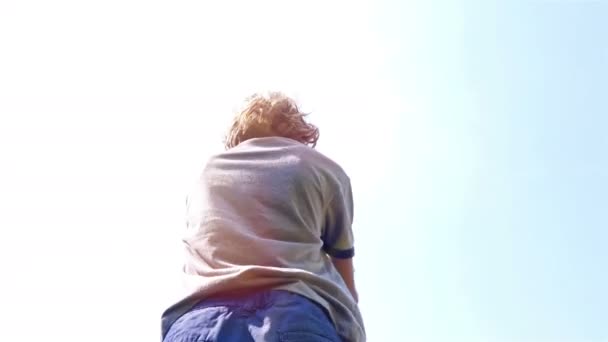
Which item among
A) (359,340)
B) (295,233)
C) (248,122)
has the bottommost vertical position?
(359,340)

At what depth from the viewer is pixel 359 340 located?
7.40 ft

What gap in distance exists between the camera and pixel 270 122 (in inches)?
108

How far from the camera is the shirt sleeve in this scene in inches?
99.7

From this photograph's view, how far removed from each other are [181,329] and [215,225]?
35 centimetres

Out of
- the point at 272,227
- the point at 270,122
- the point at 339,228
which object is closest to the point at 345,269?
the point at 339,228

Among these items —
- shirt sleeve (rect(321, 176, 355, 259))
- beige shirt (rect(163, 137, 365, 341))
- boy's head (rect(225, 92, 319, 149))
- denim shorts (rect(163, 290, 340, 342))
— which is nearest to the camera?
denim shorts (rect(163, 290, 340, 342))

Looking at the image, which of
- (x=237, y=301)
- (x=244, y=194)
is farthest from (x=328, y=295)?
(x=244, y=194)

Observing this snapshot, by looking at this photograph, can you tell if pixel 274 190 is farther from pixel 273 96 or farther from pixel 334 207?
pixel 273 96

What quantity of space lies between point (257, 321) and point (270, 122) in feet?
3.05

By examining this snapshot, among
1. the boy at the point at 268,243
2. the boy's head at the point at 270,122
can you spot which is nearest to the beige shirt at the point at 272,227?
the boy at the point at 268,243

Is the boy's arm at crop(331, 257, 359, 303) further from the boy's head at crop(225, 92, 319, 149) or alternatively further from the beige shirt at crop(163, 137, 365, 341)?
the boy's head at crop(225, 92, 319, 149)

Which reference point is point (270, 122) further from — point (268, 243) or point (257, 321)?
point (257, 321)

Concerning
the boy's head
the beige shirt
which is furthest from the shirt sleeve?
the boy's head

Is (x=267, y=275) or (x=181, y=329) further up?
(x=267, y=275)
